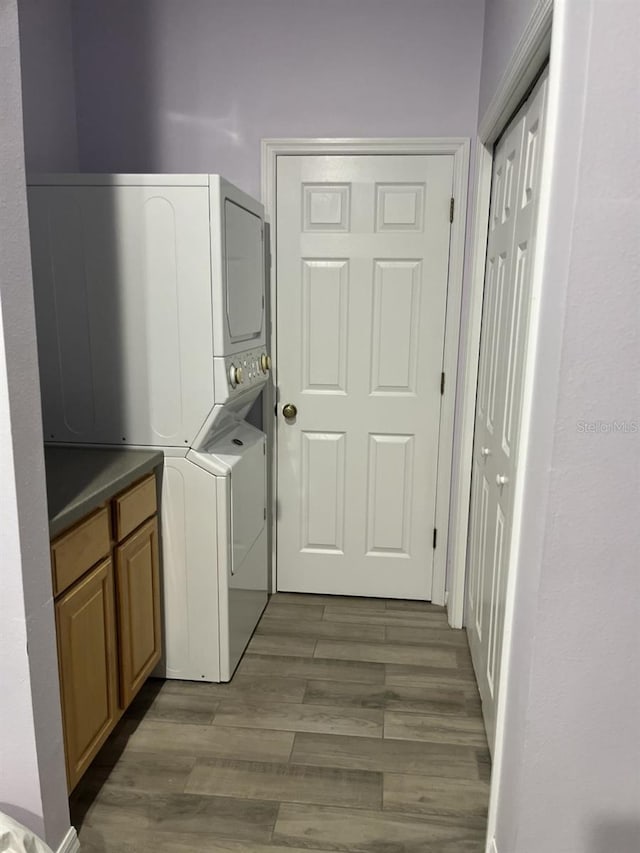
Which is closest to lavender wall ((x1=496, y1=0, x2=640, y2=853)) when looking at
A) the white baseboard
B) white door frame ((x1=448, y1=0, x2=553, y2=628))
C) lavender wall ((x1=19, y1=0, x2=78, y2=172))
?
white door frame ((x1=448, y1=0, x2=553, y2=628))

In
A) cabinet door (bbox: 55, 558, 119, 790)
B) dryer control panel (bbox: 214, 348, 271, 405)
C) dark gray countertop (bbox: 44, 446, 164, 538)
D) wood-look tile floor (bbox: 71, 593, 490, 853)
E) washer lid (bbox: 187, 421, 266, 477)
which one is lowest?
wood-look tile floor (bbox: 71, 593, 490, 853)

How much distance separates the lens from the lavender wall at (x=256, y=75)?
274 centimetres

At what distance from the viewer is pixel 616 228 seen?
1249mm

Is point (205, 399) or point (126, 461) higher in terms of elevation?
point (205, 399)

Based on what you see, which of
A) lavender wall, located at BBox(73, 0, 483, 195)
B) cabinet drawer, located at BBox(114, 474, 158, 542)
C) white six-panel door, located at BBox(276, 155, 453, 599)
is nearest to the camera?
cabinet drawer, located at BBox(114, 474, 158, 542)

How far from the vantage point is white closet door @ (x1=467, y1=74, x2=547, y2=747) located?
189 cm

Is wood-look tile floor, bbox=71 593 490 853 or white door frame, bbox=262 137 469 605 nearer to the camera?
wood-look tile floor, bbox=71 593 490 853

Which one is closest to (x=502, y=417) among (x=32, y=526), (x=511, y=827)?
(x=511, y=827)

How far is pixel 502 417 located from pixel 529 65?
102 cm

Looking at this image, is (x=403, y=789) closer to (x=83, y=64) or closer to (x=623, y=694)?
(x=623, y=694)

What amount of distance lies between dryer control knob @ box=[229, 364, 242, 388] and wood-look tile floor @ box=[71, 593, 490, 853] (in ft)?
3.74

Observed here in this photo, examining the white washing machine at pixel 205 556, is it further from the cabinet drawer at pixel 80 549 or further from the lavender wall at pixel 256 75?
the lavender wall at pixel 256 75

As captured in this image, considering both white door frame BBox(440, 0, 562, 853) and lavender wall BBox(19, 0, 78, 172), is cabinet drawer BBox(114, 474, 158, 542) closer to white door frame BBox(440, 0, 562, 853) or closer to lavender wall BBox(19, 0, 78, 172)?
white door frame BBox(440, 0, 562, 853)

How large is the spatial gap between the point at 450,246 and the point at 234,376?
1202 millimetres
